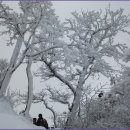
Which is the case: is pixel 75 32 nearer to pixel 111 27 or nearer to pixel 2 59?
pixel 111 27

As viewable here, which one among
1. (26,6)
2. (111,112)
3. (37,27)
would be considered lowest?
(111,112)

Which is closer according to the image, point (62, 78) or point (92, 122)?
point (92, 122)

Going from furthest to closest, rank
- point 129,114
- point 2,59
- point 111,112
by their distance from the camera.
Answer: point 2,59 → point 111,112 → point 129,114

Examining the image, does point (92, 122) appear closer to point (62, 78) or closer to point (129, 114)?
point (129, 114)

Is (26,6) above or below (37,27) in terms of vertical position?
above

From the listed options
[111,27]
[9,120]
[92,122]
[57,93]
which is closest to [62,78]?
[57,93]

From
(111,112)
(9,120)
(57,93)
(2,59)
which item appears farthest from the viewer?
(2,59)

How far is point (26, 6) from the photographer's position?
62.2 ft

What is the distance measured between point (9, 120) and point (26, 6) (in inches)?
320

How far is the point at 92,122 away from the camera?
55.9ft

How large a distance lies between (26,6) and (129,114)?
8.53 metres

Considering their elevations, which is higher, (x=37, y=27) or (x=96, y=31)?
(x=96, y=31)

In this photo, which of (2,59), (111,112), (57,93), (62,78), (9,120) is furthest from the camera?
(2,59)

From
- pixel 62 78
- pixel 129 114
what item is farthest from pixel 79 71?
pixel 129 114
